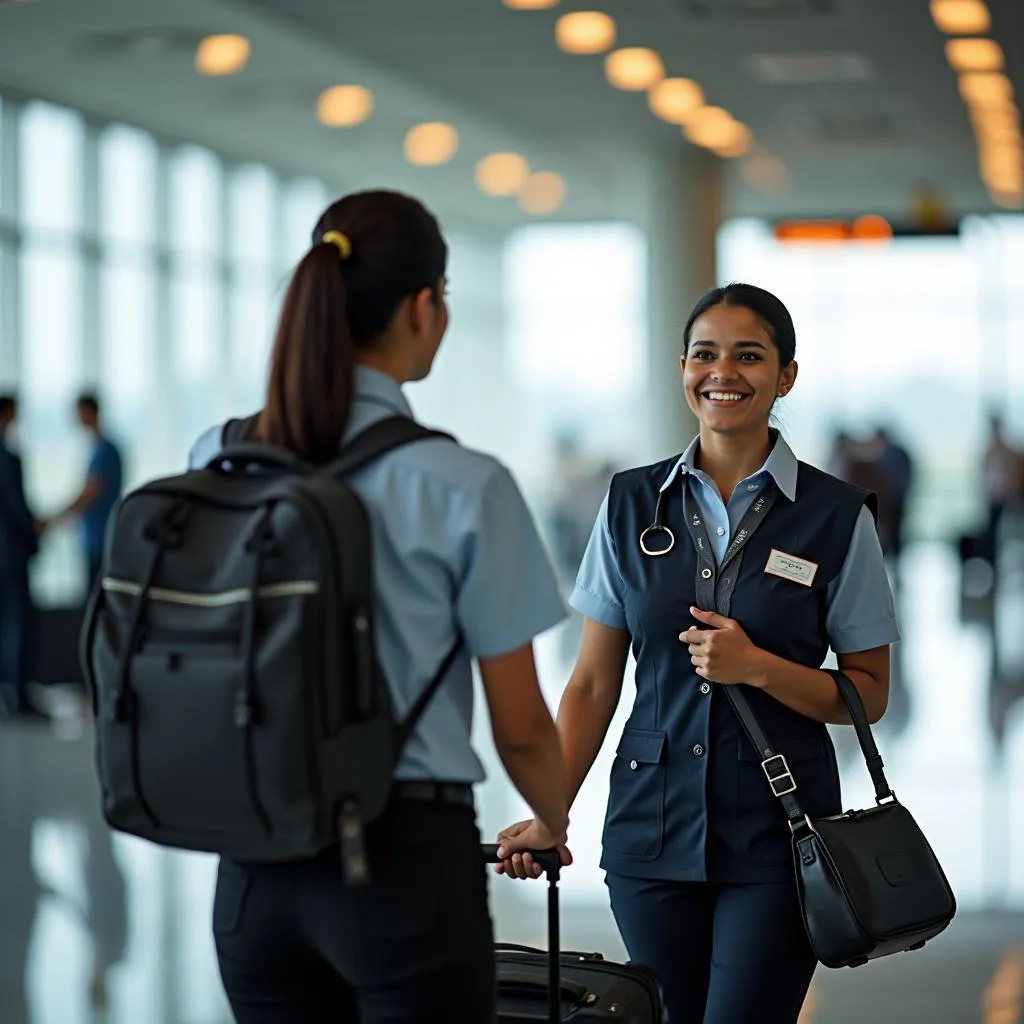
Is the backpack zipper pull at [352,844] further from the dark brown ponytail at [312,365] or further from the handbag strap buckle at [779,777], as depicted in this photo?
the handbag strap buckle at [779,777]

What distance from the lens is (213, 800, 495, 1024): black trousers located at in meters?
1.99

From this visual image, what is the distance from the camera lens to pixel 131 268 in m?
18.0

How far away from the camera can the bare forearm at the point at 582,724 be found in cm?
294

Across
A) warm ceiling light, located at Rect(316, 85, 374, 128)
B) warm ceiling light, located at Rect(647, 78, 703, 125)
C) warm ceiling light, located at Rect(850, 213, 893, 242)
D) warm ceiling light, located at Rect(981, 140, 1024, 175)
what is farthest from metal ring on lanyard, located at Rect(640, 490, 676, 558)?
warm ceiling light, located at Rect(981, 140, 1024, 175)

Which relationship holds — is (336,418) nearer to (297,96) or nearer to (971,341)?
(297,96)

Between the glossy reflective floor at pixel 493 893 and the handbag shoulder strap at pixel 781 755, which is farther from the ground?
the handbag shoulder strap at pixel 781 755

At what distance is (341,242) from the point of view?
2.07m

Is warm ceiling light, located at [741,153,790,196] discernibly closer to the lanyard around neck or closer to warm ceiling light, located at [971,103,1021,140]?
warm ceiling light, located at [971,103,1021,140]

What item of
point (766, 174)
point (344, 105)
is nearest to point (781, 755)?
point (344, 105)

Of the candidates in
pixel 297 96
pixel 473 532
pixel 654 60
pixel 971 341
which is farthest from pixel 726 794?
pixel 971 341

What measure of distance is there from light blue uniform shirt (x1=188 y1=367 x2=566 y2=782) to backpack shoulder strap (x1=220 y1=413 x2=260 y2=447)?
15 cm

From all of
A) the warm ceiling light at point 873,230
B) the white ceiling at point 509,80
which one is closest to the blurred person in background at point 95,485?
the white ceiling at point 509,80

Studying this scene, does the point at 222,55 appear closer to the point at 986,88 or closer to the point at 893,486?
the point at 986,88

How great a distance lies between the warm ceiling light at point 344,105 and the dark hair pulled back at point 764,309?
1295 cm
